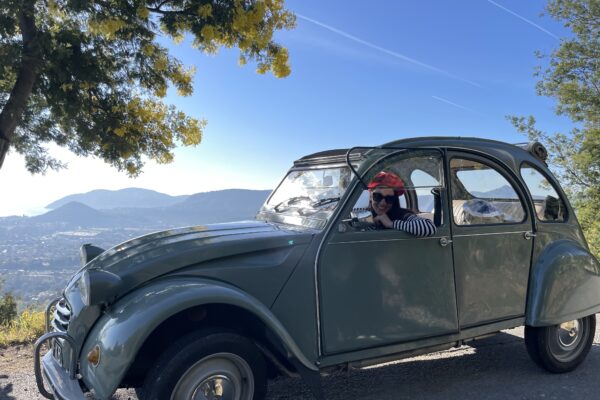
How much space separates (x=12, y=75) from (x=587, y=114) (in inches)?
740

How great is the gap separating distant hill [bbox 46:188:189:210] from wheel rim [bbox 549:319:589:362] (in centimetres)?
6757

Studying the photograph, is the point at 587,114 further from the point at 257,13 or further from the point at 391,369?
the point at 391,369

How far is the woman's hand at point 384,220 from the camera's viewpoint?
3191 mm

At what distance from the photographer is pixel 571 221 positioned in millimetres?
4098

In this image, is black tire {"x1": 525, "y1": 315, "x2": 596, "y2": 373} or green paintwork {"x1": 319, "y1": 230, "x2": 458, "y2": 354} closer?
green paintwork {"x1": 319, "y1": 230, "x2": 458, "y2": 354}

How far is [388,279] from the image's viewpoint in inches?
120

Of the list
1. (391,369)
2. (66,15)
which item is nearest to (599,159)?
(391,369)

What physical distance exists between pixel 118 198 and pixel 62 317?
8208 cm

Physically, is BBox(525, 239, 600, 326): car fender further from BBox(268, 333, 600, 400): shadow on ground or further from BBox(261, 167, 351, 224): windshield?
BBox(261, 167, 351, 224): windshield

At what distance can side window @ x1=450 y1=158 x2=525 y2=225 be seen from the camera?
11.8 feet

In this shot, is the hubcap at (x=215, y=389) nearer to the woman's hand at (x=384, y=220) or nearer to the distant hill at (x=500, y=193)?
the woman's hand at (x=384, y=220)

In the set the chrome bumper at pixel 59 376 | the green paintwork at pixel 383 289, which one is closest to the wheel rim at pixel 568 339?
the green paintwork at pixel 383 289

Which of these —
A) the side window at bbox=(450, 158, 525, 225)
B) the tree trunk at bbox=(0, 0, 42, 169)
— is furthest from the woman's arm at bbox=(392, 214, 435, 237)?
the tree trunk at bbox=(0, 0, 42, 169)

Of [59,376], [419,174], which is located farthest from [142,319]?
[419,174]
